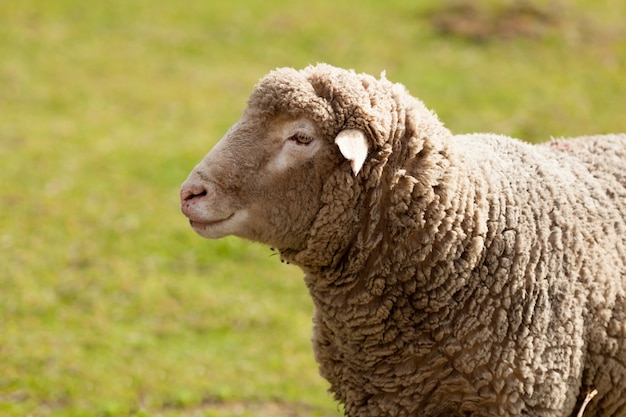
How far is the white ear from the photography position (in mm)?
4102

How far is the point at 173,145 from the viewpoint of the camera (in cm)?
1365

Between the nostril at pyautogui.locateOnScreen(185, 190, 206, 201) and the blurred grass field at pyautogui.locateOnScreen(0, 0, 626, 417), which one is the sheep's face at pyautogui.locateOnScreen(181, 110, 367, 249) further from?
the blurred grass field at pyautogui.locateOnScreen(0, 0, 626, 417)

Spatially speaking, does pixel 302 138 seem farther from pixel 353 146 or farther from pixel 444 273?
pixel 444 273

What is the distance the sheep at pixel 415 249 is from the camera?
14.2ft

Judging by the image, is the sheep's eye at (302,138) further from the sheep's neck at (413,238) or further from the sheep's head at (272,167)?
the sheep's neck at (413,238)

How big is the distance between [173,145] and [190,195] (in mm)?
9479

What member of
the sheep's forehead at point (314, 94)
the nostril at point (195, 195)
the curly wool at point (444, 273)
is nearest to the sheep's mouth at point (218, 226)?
the nostril at point (195, 195)

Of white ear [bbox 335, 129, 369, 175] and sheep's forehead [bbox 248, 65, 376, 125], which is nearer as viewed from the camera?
white ear [bbox 335, 129, 369, 175]

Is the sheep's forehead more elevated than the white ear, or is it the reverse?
the sheep's forehead

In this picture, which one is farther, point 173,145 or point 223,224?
point 173,145

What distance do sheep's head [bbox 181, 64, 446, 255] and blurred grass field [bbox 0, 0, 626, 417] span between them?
3.64 m

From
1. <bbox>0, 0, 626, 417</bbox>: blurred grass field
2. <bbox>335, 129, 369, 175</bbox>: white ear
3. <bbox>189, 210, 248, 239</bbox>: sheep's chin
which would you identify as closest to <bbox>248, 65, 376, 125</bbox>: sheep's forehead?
<bbox>335, 129, 369, 175</bbox>: white ear

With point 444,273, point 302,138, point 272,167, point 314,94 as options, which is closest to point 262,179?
point 272,167

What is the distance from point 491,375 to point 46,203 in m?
8.51
